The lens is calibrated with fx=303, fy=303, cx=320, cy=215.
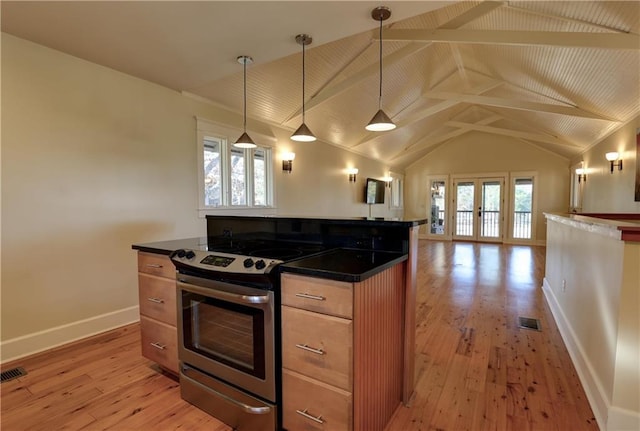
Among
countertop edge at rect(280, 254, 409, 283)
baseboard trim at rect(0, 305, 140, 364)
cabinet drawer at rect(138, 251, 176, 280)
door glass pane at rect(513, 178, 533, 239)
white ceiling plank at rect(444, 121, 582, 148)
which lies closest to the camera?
countertop edge at rect(280, 254, 409, 283)

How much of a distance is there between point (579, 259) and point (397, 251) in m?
1.73

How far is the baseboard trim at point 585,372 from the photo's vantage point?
1.60 m

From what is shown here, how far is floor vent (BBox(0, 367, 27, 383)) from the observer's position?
2084 millimetres

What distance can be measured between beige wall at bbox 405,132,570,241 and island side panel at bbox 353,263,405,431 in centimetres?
865

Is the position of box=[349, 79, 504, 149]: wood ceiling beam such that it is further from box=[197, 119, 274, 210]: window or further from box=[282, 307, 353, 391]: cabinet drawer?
box=[282, 307, 353, 391]: cabinet drawer

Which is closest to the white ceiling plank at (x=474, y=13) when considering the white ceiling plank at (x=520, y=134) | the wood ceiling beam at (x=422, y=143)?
the white ceiling plank at (x=520, y=134)

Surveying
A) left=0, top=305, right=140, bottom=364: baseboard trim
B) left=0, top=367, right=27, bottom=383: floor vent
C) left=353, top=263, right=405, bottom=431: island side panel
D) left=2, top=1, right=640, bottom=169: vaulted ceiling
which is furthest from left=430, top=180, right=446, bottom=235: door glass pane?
left=0, top=367, right=27, bottom=383: floor vent

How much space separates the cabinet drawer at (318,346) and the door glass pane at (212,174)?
9.07ft

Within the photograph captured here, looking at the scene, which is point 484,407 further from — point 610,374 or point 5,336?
point 5,336

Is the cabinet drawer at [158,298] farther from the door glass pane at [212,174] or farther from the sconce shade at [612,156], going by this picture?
the sconce shade at [612,156]

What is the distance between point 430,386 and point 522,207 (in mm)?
8465

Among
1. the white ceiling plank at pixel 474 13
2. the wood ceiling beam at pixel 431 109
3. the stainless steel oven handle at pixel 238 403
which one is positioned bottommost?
the stainless steel oven handle at pixel 238 403

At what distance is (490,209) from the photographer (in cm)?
901

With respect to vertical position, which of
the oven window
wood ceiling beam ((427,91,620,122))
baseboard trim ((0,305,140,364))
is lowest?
baseboard trim ((0,305,140,364))
